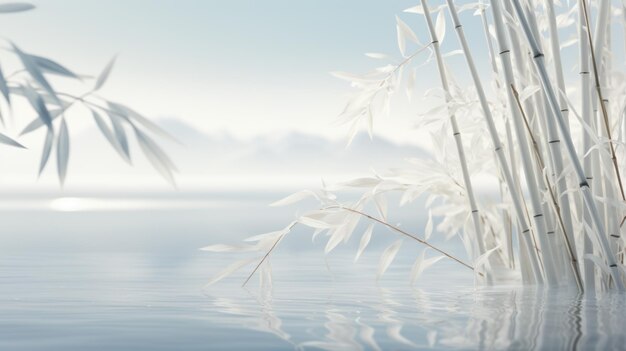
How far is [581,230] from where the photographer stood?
5.41 ft

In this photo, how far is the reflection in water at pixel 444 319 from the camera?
44.7 inches

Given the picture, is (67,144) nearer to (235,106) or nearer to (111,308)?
(111,308)

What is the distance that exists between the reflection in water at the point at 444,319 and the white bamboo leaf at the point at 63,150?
1.22 feet

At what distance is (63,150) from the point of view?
1.11 meters

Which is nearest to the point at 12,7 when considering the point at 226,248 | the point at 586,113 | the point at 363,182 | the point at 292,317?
the point at 292,317

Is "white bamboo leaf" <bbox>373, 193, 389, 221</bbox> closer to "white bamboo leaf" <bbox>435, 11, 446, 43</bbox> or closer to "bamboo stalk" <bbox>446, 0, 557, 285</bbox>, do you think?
"bamboo stalk" <bbox>446, 0, 557, 285</bbox>

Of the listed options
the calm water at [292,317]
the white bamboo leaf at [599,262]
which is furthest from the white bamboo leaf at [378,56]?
the white bamboo leaf at [599,262]

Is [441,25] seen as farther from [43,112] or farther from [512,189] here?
[43,112]

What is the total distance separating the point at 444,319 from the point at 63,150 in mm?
645

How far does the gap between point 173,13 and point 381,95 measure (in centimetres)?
2101

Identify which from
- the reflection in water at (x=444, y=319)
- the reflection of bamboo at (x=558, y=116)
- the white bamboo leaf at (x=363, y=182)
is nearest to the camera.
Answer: the reflection in water at (x=444, y=319)

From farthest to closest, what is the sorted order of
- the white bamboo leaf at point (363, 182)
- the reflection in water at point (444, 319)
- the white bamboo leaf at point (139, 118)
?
the white bamboo leaf at point (363, 182) → the reflection in water at point (444, 319) → the white bamboo leaf at point (139, 118)

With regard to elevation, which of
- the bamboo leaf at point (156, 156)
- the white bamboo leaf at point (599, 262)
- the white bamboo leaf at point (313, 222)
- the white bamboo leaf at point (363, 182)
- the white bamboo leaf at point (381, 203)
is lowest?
the white bamboo leaf at point (599, 262)

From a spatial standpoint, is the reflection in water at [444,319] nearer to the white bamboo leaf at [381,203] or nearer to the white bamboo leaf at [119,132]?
the white bamboo leaf at [381,203]
